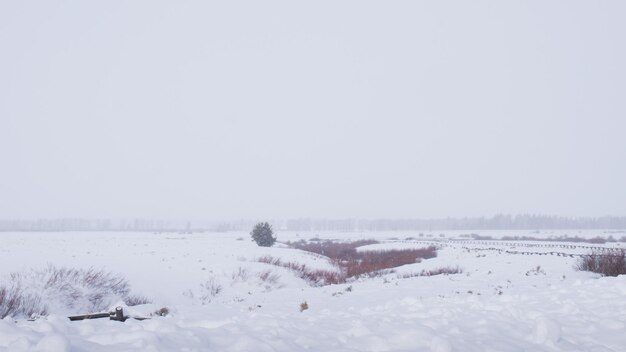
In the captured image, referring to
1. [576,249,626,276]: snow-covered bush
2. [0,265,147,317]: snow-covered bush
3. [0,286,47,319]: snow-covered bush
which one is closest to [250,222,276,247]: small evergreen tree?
[0,265,147,317]: snow-covered bush

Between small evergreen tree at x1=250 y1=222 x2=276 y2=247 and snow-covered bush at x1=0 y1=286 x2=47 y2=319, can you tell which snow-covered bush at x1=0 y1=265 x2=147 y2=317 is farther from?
small evergreen tree at x1=250 y1=222 x2=276 y2=247

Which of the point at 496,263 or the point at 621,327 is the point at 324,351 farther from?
the point at 496,263

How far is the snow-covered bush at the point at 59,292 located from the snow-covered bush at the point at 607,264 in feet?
66.5

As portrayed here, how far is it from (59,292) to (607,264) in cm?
2244

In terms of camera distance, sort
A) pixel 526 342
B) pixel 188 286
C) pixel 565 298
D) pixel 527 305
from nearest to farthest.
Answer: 1. pixel 526 342
2. pixel 527 305
3. pixel 565 298
4. pixel 188 286

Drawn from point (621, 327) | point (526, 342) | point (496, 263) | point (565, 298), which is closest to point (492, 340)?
point (526, 342)

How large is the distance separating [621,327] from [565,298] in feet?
10.3

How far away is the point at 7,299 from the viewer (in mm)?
14070

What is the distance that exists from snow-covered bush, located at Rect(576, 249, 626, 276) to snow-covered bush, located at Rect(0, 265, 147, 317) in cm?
2026

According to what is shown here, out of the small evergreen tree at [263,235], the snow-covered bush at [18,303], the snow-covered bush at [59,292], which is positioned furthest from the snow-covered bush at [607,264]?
the small evergreen tree at [263,235]

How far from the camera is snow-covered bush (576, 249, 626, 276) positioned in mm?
16953

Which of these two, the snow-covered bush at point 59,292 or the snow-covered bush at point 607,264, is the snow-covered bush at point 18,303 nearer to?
the snow-covered bush at point 59,292

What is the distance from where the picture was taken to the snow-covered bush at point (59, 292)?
14.5 m

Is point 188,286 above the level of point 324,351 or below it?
below
